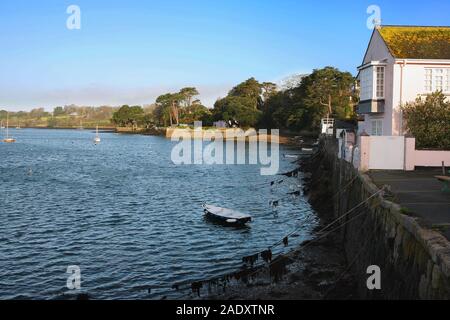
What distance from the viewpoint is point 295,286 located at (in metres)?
17.7

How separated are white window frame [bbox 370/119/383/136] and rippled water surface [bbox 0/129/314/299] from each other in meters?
7.37

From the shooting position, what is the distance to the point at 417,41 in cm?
3466

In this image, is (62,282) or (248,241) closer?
(62,282)

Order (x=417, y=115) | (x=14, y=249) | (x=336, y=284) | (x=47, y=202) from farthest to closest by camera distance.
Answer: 1. (x=47, y=202)
2. (x=417, y=115)
3. (x=14, y=249)
4. (x=336, y=284)

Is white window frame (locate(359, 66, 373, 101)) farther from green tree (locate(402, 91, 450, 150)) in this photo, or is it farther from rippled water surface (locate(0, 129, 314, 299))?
rippled water surface (locate(0, 129, 314, 299))

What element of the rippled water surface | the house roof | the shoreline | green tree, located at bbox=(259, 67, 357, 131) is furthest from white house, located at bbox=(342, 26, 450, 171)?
green tree, located at bbox=(259, 67, 357, 131)

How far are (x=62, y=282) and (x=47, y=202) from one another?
1939 cm

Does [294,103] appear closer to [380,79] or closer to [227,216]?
[380,79]

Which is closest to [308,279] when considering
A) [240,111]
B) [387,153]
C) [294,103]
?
[387,153]

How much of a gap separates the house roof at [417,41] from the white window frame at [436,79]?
0.98 meters

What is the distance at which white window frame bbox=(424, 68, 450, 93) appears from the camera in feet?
106
